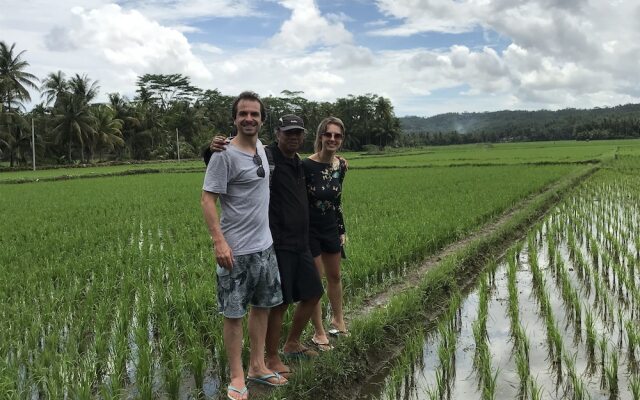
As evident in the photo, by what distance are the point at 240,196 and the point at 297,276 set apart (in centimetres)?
62

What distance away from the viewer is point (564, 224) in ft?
25.2

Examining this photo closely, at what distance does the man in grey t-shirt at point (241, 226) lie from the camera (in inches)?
92.1

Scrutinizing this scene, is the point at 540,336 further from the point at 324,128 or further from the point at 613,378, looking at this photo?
the point at 324,128

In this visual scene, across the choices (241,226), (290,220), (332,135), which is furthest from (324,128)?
(241,226)

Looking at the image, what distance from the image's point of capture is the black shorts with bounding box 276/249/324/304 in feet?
8.70

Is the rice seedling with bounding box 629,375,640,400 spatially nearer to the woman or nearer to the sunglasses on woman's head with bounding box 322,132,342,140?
the woman

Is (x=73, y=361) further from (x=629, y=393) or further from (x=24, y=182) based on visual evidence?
(x=24, y=182)

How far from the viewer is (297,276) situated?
2.72 metres

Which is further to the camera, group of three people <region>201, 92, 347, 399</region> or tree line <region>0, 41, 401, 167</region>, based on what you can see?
tree line <region>0, 41, 401, 167</region>

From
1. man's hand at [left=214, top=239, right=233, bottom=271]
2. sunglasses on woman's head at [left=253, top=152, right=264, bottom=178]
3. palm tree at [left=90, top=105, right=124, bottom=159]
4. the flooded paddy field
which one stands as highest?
palm tree at [left=90, top=105, right=124, bottom=159]

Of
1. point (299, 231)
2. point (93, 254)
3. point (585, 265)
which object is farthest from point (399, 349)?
point (93, 254)

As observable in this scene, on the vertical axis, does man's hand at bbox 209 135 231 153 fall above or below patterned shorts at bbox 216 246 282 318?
above

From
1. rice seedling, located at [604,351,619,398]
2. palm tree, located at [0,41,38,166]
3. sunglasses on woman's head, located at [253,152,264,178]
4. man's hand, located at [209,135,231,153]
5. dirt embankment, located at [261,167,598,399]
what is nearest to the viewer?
man's hand, located at [209,135,231,153]

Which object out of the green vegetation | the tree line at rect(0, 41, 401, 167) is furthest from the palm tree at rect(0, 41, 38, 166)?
the green vegetation
